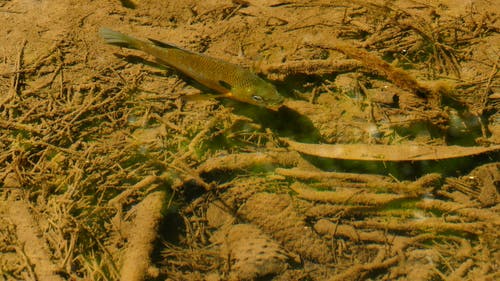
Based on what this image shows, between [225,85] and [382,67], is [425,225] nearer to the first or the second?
[382,67]

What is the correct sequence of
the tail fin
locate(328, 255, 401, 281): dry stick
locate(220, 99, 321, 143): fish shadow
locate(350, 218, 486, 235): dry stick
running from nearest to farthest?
locate(328, 255, 401, 281): dry stick, locate(350, 218, 486, 235): dry stick, locate(220, 99, 321, 143): fish shadow, the tail fin

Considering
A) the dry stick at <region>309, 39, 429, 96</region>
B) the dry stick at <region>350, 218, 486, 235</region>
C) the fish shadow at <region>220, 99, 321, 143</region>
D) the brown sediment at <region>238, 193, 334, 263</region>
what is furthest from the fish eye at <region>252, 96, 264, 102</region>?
the dry stick at <region>350, 218, 486, 235</region>

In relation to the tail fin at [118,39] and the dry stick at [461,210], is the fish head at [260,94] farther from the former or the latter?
the dry stick at [461,210]

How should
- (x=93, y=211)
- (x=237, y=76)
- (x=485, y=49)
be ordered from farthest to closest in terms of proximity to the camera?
(x=485, y=49)
(x=237, y=76)
(x=93, y=211)

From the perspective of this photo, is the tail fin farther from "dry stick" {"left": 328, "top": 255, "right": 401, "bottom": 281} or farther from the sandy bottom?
"dry stick" {"left": 328, "top": 255, "right": 401, "bottom": 281}

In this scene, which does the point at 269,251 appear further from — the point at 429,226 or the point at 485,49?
the point at 485,49

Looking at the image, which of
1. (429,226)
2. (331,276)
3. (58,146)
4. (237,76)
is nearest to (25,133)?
(58,146)

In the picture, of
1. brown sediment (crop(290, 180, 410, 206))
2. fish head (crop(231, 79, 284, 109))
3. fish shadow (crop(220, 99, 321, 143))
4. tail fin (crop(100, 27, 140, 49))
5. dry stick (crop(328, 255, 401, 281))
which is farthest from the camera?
tail fin (crop(100, 27, 140, 49))
